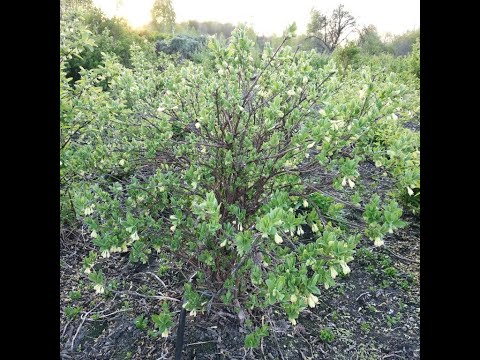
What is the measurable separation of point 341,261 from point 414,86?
28.6ft

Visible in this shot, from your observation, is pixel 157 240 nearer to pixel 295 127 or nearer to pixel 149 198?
pixel 149 198

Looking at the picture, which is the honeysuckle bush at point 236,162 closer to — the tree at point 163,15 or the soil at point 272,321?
the soil at point 272,321

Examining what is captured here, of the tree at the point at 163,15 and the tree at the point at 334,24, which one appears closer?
the tree at the point at 334,24

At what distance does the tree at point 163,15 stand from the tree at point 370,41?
12987mm

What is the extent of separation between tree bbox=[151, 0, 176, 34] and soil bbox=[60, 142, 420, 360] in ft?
79.2

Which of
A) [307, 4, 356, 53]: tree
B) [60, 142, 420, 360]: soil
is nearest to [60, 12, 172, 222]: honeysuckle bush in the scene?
[60, 142, 420, 360]: soil

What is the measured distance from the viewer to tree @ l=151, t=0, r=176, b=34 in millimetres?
24281

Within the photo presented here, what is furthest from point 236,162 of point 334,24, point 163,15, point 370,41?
point 163,15

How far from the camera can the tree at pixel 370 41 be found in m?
→ 18.6

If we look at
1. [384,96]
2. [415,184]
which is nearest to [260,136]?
[384,96]

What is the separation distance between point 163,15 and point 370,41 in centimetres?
1447

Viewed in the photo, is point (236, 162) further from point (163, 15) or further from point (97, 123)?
point (163, 15)

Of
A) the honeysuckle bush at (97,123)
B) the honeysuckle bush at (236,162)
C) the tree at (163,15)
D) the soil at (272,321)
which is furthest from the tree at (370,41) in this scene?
the honeysuckle bush at (236,162)

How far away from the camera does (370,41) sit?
19.1 m
